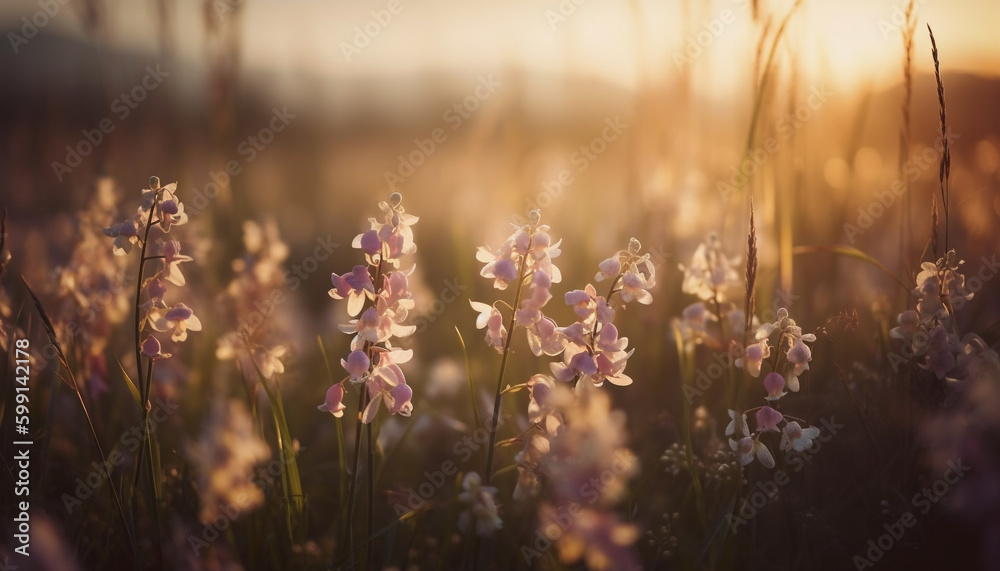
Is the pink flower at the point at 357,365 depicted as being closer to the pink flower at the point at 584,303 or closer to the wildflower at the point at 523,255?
the wildflower at the point at 523,255

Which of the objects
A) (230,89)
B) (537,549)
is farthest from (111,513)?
(230,89)

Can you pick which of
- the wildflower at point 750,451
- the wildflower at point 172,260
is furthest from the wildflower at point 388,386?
the wildflower at point 750,451

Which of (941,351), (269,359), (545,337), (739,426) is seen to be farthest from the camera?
(269,359)

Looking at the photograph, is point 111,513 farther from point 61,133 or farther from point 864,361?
point 61,133

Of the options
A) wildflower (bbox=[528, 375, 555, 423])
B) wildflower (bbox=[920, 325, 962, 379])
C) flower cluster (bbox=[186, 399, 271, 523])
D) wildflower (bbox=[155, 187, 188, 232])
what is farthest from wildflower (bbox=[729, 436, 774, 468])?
wildflower (bbox=[155, 187, 188, 232])

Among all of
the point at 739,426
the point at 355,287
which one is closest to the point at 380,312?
the point at 355,287

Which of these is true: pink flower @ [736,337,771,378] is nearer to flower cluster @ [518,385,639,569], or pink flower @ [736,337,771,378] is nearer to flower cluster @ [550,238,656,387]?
flower cluster @ [550,238,656,387]

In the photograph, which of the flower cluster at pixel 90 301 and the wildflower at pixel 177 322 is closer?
the wildflower at pixel 177 322

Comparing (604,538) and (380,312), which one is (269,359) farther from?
(604,538)
